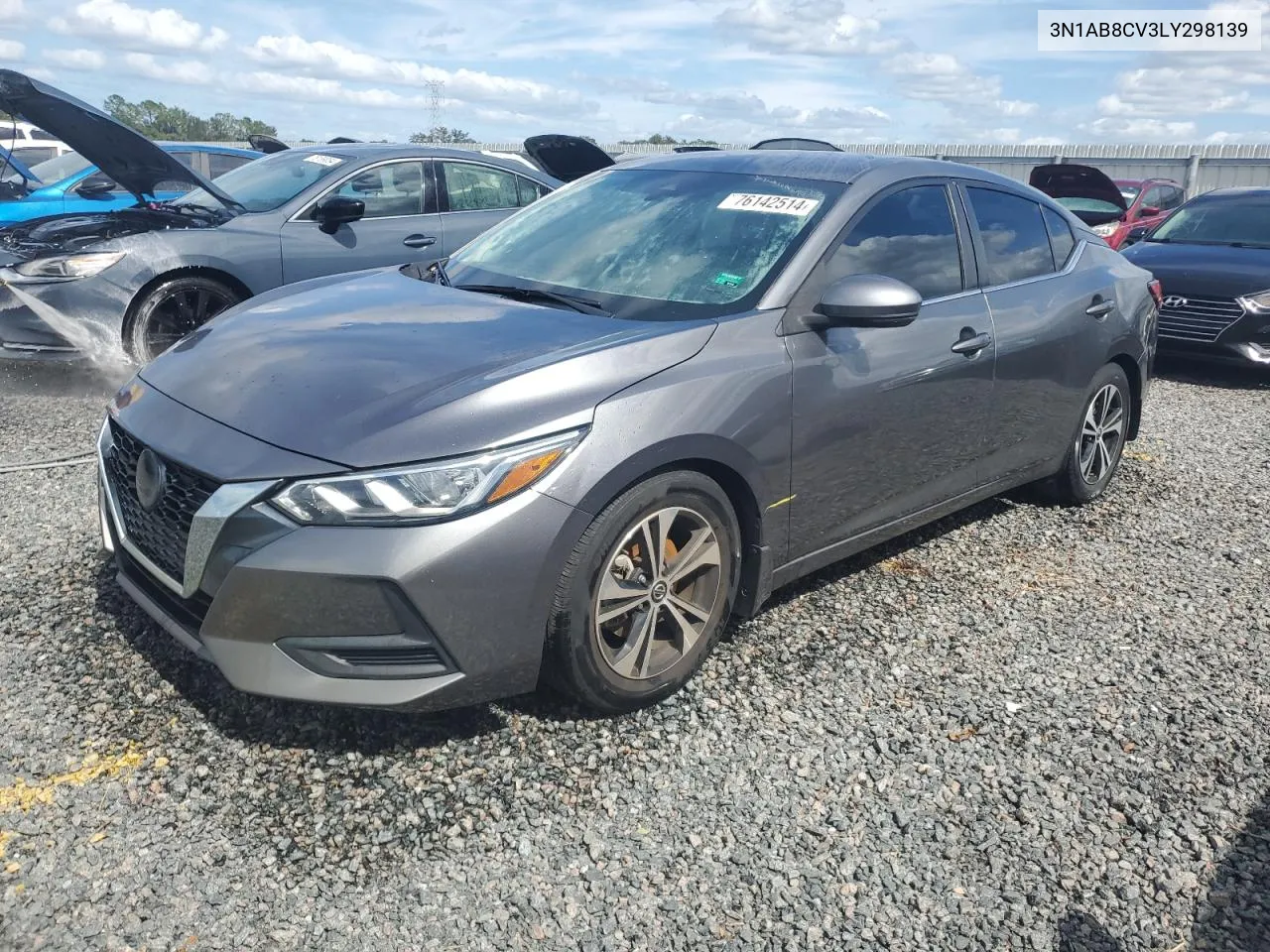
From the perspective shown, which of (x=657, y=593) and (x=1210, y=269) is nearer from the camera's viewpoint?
(x=657, y=593)

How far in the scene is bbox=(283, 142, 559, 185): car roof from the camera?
7.28 metres

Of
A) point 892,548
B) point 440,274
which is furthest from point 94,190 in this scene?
point 892,548

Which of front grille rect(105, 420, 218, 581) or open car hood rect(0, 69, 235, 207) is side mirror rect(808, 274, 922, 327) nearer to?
front grille rect(105, 420, 218, 581)

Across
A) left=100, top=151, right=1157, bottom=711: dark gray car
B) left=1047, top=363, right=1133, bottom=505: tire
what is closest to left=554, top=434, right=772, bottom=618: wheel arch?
left=100, top=151, right=1157, bottom=711: dark gray car

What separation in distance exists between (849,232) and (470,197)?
15.1 ft

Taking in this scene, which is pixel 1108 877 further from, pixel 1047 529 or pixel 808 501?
pixel 1047 529

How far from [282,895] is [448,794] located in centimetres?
50

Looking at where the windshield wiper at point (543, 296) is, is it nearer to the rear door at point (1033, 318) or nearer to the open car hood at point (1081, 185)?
the rear door at point (1033, 318)

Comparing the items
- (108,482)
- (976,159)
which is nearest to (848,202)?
(108,482)

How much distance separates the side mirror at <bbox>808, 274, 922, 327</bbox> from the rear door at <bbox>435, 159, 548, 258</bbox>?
173 inches

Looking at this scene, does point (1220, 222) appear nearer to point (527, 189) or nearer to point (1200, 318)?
point (1200, 318)

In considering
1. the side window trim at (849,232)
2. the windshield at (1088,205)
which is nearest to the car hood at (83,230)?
the side window trim at (849,232)

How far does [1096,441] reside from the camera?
5.09 meters

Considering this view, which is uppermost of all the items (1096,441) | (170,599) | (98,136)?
(98,136)
